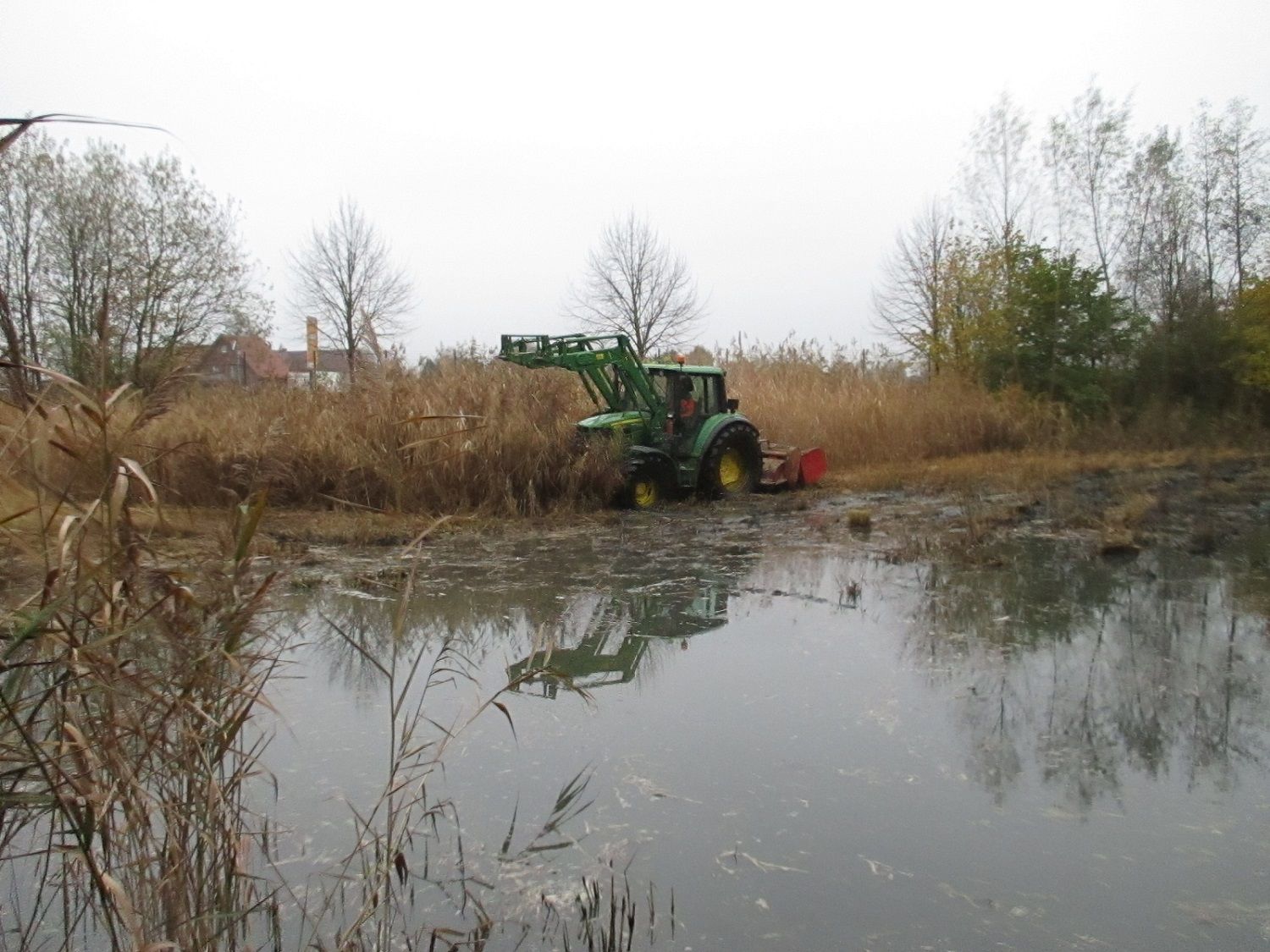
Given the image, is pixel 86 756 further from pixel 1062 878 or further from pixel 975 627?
pixel 975 627

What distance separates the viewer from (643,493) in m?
13.8

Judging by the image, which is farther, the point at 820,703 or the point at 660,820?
the point at 820,703

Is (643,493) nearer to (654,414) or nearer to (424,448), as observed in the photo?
(654,414)

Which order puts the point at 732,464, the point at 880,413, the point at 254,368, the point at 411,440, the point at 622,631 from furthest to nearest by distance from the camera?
the point at 880,413, the point at 254,368, the point at 732,464, the point at 411,440, the point at 622,631

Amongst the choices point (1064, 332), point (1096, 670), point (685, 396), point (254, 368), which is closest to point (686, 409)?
point (685, 396)

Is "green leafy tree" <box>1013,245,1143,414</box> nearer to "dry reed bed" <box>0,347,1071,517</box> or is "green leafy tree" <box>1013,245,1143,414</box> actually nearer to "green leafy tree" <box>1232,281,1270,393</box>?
"green leafy tree" <box>1232,281,1270,393</box>

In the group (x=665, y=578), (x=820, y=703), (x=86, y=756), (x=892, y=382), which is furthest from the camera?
(x=892, y=382)

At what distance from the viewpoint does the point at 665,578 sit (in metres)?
9.05

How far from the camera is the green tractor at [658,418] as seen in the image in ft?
44.6

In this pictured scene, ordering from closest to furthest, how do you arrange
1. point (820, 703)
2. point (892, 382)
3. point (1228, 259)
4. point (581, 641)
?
1. point (820, 703)
2. point (581, 641)
3. point (892, 382)
4. point (1228, 259)

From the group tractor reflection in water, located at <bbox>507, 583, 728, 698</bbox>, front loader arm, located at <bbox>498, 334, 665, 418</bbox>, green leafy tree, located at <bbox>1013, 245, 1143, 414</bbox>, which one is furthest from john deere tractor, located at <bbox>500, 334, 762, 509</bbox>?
green leafy tree, located at <bbox>1013, 245, 1143, 414</bbox>

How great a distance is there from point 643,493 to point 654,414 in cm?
112

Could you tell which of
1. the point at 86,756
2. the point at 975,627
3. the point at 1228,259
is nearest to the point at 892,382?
the point at 1228,259

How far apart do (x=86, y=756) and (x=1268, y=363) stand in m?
26.4
